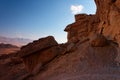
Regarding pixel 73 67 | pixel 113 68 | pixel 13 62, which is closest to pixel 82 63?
pixel 73 67

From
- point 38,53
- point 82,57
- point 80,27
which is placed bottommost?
point 82,57

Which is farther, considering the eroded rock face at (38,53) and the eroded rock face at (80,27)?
the eroded rock face at (80,27)

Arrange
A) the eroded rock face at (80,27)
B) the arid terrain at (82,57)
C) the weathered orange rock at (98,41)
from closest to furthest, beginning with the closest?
1. the arid terrain at (82,57)
2. the weathered orange rock at (98,41)
3. the eroded rock face at (80,27)

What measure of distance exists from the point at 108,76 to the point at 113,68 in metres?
1.48

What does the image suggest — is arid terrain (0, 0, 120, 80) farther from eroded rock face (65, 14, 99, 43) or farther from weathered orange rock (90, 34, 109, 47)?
eroded rock face (65, 14, 99, 43)

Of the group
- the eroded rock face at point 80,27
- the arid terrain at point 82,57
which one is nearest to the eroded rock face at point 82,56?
the arid terrain at point 82,57

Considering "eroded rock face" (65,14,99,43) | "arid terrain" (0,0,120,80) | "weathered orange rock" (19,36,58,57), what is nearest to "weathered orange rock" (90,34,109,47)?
"arid terrain" (0,0,120,80)

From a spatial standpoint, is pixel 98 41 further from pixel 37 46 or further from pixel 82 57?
pixel 37 46

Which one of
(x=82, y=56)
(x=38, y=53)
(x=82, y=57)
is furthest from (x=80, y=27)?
(x=82, y=57)

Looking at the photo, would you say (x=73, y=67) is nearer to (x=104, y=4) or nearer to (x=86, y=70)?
(x=86, y=70)

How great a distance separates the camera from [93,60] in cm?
1454

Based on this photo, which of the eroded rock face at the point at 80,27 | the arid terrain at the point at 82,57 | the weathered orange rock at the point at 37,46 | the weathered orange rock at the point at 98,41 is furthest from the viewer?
the eroded rock face at the point at 80,27

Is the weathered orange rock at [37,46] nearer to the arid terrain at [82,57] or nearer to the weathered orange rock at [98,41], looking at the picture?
the arid terrain at [82,57]

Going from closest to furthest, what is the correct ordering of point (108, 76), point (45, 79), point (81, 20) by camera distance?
point (108, 76)
point (45, 79)
point (81, 20)
